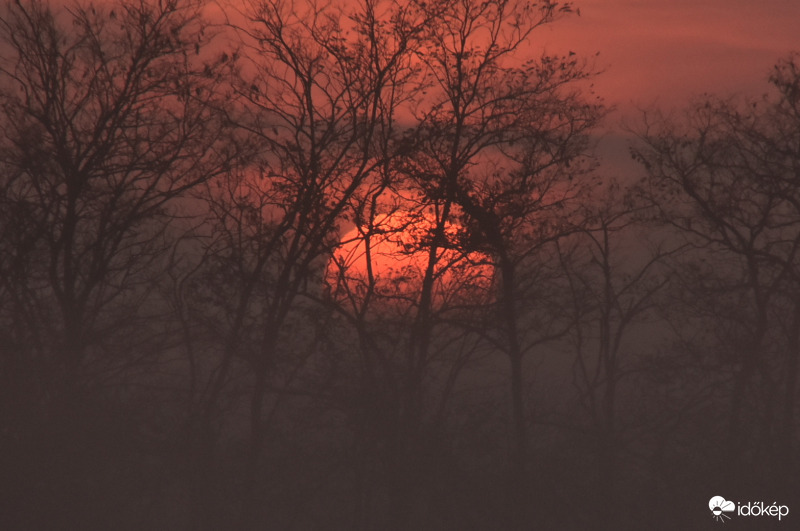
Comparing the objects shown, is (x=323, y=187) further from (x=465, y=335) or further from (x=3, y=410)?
(x=3, y=410)

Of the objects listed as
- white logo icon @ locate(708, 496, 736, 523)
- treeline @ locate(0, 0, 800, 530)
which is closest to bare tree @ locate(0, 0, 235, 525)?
treeline @ locate(0, 0, 800, 530)

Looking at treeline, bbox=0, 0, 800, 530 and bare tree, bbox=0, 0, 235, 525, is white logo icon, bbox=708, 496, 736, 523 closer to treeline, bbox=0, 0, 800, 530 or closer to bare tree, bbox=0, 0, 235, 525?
treeline, bbox=0, 0, 800, 530

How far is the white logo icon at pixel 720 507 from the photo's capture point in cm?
2027

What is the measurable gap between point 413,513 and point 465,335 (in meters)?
3.69

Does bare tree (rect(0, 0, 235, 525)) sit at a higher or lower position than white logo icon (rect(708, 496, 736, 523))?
higher

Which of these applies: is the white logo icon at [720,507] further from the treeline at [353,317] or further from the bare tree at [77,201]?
the bare tree at [77,201]

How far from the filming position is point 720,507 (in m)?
20.4

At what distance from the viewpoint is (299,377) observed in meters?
19.2

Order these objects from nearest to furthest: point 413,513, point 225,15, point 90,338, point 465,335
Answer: point 90,338 < point 225,15 < point 413,513 < point 465,335

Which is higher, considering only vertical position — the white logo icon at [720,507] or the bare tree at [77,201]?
the bare tree at [77,201]

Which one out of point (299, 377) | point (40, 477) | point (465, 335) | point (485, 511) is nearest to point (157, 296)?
point (299, 377)

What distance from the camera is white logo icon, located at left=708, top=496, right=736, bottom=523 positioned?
Result: 20266mm

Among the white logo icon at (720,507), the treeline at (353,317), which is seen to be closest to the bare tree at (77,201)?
the treeline at (353,317)

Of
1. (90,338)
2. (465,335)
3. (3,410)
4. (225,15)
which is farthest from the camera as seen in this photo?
(465,335)
